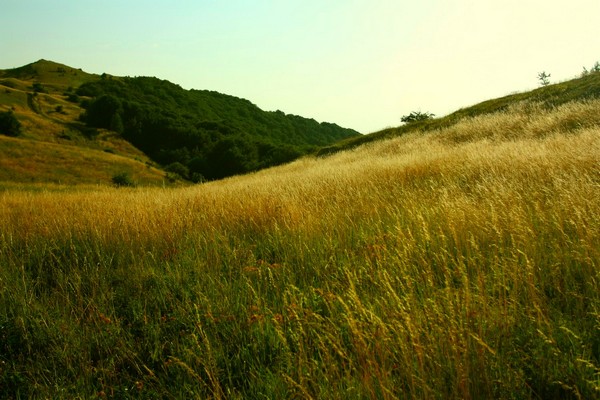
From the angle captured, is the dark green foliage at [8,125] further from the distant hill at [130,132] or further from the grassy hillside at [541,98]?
the grassy hillside at [541,98]

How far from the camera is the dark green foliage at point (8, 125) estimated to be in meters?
65.6

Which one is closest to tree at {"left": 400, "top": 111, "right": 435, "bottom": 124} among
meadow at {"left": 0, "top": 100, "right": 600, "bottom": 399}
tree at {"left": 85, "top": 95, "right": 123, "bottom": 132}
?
meadow at {"left": 0, "top": 100, "right": 600, "bottom": 399}

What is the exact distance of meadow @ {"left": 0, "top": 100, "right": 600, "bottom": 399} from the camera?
5.75 feet

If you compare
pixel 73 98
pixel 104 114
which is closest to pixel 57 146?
pixel 104 114

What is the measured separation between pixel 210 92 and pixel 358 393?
623 ft

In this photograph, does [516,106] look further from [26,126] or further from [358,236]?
[26,126]

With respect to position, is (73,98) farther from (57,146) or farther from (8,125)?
(57,146)

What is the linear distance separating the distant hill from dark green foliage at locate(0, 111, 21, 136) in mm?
1449

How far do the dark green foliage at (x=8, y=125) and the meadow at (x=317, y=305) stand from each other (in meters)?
78.5

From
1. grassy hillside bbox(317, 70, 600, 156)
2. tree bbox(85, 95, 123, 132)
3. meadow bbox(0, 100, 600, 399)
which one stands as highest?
tree bbox(85, 95, 123, 132)

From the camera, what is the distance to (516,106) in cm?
1902

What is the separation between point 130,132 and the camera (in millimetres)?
109250

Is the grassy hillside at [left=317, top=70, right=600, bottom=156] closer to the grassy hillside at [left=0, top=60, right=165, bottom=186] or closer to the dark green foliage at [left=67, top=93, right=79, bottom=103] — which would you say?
the grassy hillside at [left=0, top=60, right=165, bottom=186]

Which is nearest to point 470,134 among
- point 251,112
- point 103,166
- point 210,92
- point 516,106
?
point 516,106
